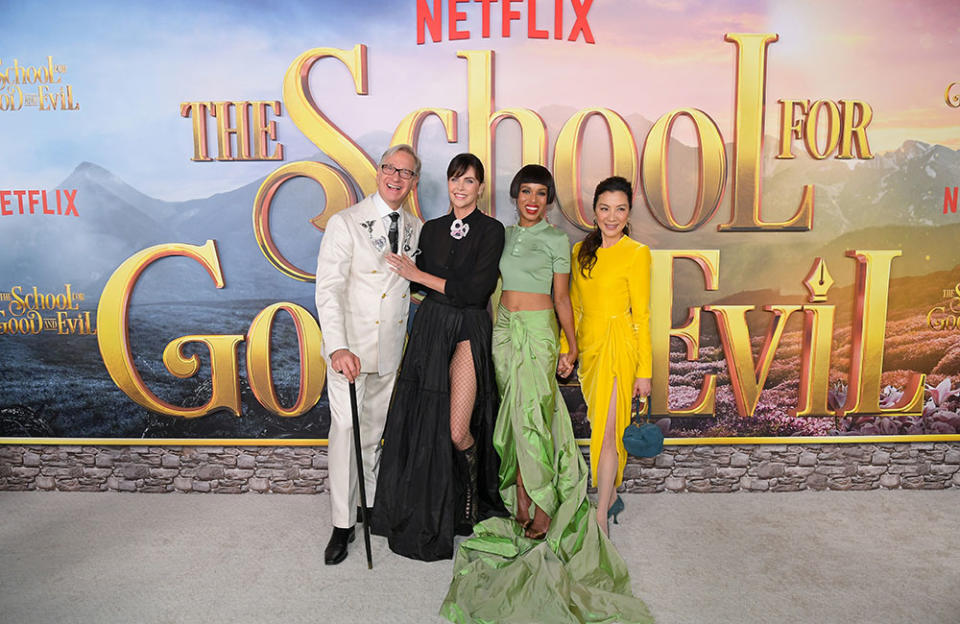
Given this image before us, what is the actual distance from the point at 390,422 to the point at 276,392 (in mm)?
898

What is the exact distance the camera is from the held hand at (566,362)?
2.74 metres

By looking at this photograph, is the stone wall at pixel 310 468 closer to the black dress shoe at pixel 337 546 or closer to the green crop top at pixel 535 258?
the black dress shoe at pixel 337 546

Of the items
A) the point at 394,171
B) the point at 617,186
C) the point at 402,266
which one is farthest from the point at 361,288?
the point at 617,186

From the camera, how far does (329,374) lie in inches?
104

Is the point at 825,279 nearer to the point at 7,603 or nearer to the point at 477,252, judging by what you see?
the point at 477,252

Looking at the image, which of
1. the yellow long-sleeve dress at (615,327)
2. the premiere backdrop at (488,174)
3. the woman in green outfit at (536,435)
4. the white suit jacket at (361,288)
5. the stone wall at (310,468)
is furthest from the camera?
the stone wall at (310,468)

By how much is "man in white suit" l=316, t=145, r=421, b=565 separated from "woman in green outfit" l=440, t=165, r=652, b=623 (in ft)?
1.67

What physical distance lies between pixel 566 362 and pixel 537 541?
0.86 m

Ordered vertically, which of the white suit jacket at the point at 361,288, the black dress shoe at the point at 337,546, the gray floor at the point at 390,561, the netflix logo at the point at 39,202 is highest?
the netflix logo at the point at 39,202

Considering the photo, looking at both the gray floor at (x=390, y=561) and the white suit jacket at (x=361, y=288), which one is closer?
the gray floor at (x=390, y=561)

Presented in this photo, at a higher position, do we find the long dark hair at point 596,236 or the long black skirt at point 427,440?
the long dark hair at point 596,236

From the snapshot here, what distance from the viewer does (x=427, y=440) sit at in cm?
266

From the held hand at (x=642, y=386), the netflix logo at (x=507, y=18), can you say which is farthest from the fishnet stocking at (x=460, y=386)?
the netflix logo at (x=507, y=18)

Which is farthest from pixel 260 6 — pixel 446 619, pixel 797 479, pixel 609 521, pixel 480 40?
pixel 797 479
